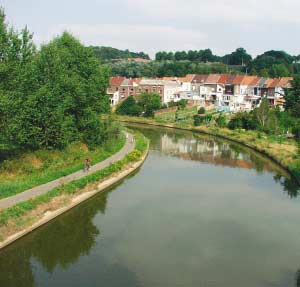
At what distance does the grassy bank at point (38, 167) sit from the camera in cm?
2109

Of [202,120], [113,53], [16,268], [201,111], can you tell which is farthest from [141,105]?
[113,53]

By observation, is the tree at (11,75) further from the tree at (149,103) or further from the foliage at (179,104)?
the foliage at (179,104)

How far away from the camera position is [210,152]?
38844mm

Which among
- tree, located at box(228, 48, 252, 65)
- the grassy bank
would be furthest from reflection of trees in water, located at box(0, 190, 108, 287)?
tree, located at box(228, 48, 252, 65)

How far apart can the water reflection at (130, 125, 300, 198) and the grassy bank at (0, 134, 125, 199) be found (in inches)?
404

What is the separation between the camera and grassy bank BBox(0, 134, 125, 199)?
21094mm

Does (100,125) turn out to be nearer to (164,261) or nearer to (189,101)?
(164,261)

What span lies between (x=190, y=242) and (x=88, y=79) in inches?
757

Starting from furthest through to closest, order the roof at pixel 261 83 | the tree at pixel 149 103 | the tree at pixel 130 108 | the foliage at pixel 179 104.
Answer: the roof at pixel 261 83 → the foliage at pixel 179 104 → the tree at pixel 130 108 → the tree at pixel 149 103

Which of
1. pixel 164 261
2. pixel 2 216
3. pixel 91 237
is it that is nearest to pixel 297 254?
pixel 164 261

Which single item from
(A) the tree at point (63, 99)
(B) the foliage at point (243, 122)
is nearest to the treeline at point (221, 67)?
(B) the foliage at point (243, 122)

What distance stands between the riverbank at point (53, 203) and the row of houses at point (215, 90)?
39.7 m

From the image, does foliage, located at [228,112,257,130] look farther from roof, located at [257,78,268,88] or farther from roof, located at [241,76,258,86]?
roof, located at [241,76,258,86]

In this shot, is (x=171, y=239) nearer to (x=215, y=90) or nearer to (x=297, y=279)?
(x=297, y=279)
